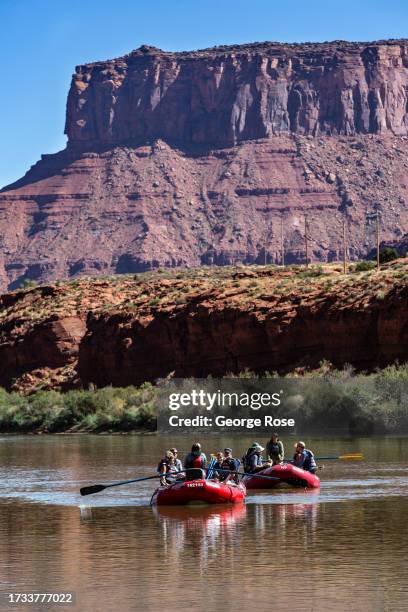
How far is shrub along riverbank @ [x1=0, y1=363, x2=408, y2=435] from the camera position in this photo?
66188 mm

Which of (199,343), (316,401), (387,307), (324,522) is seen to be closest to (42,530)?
(324,522)

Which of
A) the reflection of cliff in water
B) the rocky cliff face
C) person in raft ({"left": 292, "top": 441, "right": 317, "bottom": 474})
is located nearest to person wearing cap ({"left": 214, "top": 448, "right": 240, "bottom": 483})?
the reflection of cliff in water

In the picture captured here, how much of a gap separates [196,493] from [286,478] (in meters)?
4.96

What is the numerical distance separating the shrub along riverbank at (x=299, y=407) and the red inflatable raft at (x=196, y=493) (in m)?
32.4

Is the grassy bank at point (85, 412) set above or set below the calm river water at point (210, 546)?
above

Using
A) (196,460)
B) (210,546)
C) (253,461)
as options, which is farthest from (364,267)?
(210,546)

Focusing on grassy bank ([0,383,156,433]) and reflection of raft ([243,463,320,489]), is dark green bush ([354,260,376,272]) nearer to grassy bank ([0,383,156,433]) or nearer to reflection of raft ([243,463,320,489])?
grassy bank ([0,383,156,433])

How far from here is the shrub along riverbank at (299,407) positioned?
217 ft

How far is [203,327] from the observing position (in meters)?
89.1

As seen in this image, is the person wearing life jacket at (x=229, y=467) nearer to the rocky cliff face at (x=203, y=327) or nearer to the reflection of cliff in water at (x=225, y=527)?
the reflection of cliff in water at (x=225, y=527)

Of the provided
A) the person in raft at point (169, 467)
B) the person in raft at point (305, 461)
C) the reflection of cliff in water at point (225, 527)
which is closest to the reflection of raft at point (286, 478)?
the person in raft at point (305, 461)

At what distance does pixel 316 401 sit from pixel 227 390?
29.1 ft

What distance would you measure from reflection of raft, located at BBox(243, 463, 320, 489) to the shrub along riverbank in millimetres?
27801

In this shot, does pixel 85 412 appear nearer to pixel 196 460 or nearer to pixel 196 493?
pixel 196 460
